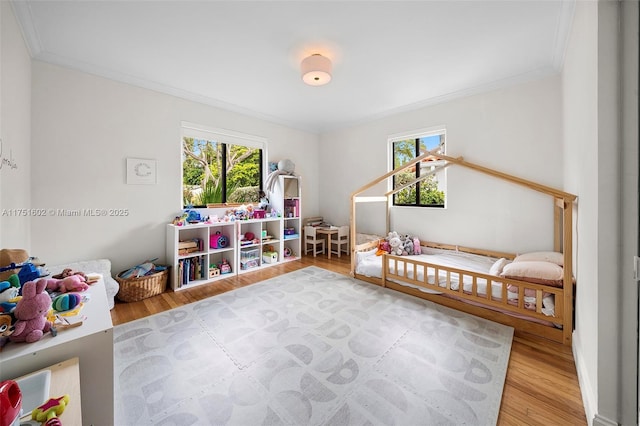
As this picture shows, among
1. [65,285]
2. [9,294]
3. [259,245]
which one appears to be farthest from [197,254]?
[9,294]

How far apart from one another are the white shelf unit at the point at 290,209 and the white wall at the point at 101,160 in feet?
5.02

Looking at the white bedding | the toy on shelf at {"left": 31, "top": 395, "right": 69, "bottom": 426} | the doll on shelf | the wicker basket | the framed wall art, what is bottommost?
the wicker basket

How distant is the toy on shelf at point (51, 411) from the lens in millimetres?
708

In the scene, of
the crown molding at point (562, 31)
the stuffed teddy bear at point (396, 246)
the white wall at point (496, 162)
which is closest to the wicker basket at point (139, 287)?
the stuffed teddy bear at point (396, 246)

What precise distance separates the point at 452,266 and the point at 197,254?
10.8ft

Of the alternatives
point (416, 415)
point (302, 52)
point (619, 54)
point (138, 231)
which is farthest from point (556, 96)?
point (138, 231)

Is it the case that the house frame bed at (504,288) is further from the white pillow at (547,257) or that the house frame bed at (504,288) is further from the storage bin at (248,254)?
the storage bin at (248,254)

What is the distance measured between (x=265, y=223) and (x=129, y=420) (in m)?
3.30

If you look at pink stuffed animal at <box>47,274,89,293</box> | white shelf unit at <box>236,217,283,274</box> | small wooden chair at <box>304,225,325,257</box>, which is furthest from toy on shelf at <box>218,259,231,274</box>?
pink stuffed animal at <box>47,274,89,293</box>

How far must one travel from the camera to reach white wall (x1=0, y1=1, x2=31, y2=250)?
1.72 m

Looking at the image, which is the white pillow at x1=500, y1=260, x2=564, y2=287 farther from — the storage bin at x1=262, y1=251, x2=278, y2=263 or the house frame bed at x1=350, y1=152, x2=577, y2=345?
the storage bin at x1=262, y1=251, x2=278, y2=263

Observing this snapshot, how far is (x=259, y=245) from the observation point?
405cm

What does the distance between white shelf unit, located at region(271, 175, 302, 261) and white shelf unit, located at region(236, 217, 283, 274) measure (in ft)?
0.47

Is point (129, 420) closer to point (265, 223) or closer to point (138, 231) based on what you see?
point (138, 231)
